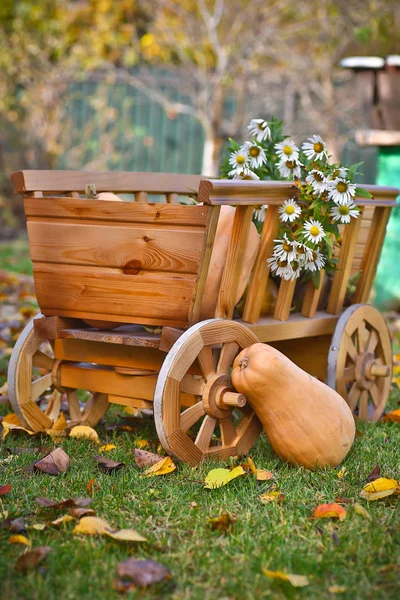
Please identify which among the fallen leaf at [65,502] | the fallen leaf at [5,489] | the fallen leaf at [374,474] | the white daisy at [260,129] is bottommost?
the fallen leaf at [5,489]

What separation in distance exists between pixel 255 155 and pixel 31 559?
1.73 metres

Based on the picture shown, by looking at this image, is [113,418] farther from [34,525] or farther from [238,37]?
[238,37]

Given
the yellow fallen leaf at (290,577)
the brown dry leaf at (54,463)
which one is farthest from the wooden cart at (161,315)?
the yellow fallen leaf at (290,577)

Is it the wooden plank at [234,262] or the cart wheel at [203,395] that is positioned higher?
the wooden plank at [234,262]

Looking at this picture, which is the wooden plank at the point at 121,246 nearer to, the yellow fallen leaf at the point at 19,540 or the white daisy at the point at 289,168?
the white daisy at the point at 289,168

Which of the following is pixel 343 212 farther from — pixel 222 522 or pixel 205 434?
pixel 222 522

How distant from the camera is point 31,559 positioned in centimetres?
179

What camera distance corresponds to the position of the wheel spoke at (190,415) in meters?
2.46

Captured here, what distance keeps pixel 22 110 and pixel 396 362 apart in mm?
7422

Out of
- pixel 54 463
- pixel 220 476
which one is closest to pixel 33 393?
pixel 54 463

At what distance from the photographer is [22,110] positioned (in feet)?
33.9

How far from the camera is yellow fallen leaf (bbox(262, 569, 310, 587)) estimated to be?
1.73 metres

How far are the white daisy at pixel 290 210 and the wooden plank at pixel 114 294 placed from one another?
433 mm

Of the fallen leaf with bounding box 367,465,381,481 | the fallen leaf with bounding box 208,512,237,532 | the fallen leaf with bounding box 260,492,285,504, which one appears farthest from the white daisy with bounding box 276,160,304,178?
the fallen leaf with bounding box 208,512,237,532
